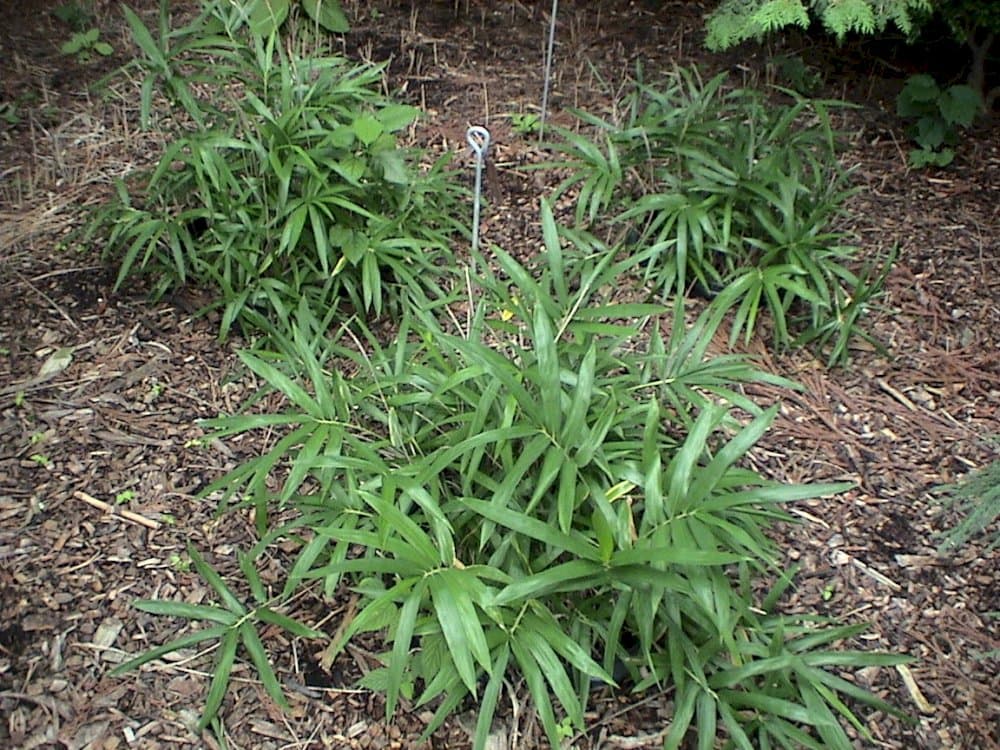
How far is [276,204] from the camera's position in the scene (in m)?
2.48

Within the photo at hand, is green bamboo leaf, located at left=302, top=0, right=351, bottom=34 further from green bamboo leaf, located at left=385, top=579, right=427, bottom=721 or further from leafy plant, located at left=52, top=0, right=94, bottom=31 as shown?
green bamboo leaf, located at left=385, top=579, right=427, bottom=721

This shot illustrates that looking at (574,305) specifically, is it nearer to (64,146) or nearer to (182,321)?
(182,321)

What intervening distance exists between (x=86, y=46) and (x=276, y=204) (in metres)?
1.41

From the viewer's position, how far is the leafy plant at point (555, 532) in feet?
5.21

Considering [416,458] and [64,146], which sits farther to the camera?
[64,146]

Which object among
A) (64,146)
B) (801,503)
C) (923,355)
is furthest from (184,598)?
(923,355)

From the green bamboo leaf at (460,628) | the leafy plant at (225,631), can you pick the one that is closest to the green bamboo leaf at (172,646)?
the leafy plant at (225,631)

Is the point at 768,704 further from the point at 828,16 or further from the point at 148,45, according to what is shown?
the point at 148,45

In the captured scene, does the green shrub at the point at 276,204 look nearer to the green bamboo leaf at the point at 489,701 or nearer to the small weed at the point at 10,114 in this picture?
the small weed at the point at 10,114

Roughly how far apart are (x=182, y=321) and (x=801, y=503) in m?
1.58

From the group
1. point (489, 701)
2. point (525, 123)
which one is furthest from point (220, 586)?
point (525, 123)

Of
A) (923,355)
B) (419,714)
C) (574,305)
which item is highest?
(574,305)

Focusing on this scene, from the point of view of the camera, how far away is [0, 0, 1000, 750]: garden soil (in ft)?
5.98

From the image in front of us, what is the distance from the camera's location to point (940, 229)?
9.61 feet
